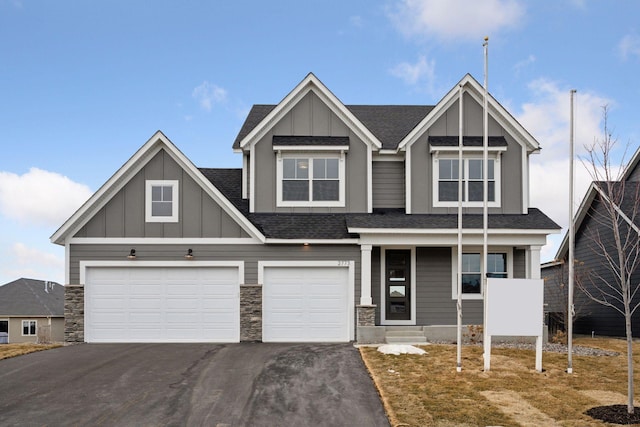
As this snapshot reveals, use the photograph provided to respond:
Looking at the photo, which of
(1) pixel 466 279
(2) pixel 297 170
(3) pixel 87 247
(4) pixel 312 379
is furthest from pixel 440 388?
(3) pixel 87 247

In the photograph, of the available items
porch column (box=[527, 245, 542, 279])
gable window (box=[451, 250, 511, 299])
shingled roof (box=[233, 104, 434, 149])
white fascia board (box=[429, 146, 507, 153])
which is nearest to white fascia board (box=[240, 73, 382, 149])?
shingled roof (box=[233, 104, 434, 149])

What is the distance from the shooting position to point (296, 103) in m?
19.2

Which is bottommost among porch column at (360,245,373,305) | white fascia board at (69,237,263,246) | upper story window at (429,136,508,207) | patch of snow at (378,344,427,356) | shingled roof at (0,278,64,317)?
shingled roof at (0,278,64,317)

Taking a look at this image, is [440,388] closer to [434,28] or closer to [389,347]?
[389,347]

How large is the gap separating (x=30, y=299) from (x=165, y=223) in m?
26.9

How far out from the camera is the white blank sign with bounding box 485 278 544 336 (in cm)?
1280

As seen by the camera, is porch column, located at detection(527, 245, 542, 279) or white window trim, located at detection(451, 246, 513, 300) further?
white window trim, located at detection(451, 246, 513, 300)

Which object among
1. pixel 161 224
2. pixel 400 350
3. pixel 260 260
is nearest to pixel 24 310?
pixel 161 224

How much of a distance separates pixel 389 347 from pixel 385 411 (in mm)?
5150

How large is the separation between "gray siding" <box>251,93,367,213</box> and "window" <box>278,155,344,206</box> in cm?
20

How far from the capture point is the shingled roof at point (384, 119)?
2031 cm

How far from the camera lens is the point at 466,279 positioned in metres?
18.6

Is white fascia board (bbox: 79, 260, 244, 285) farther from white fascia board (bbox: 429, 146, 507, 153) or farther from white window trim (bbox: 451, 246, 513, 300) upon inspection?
white fascia board (bbox: 429, 146, 507, 153)

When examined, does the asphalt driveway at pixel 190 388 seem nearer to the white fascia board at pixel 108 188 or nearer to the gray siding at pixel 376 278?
the gray siding at pixel 376 278
